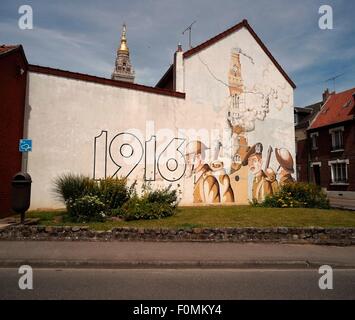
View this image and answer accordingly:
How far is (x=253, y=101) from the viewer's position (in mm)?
18922

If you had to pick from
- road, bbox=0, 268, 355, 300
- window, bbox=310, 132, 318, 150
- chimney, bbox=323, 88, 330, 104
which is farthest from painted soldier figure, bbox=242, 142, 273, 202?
chimney, bbox=323, 88, 330, 104

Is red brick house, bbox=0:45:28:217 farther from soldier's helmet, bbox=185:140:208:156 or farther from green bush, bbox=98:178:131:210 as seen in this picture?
soldier's helmet, bbox=185:140:208:156

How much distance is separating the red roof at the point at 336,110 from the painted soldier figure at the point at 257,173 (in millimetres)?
14324

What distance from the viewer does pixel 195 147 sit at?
16.2 m

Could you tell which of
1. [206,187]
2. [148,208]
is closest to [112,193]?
[148,208]

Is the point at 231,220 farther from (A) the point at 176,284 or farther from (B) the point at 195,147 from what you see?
(B) the point at 195,147

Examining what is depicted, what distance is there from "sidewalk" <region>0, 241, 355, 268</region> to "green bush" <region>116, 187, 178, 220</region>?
2.70 meters

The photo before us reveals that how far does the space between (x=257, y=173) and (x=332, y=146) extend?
15.7 meters

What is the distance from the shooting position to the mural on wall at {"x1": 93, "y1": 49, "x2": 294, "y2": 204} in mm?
14180

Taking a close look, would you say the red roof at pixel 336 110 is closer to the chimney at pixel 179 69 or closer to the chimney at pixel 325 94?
the chimney at pixel 325 94

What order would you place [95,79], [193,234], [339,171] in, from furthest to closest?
[339,171]
[95,79]
[193,234]
